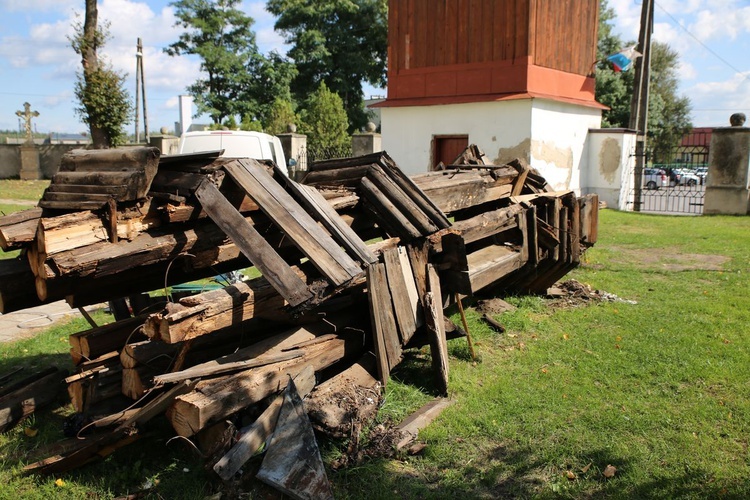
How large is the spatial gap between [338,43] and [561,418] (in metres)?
38.7

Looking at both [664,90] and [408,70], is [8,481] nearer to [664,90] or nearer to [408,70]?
[408,70]

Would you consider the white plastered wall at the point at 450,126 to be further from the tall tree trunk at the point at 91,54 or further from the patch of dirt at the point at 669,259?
the tall tree trunk at the point at 91,54

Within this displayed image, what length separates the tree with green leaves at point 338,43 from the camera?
3928 cm

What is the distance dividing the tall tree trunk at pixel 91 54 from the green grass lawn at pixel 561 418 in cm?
1731

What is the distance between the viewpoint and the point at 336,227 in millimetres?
4672

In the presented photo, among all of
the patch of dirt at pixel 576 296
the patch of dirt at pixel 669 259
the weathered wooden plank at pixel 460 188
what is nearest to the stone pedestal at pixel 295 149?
the patch of dirt at pixel 669 259

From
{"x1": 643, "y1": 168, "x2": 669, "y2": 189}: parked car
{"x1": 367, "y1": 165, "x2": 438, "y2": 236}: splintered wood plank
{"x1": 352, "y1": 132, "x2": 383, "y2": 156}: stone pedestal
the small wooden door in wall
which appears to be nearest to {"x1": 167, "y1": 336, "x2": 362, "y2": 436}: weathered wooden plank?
{"x1": 367, "y1": 165, "x2": 438, "y2": 236}: splintered wood plank

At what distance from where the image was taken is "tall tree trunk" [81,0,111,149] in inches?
808

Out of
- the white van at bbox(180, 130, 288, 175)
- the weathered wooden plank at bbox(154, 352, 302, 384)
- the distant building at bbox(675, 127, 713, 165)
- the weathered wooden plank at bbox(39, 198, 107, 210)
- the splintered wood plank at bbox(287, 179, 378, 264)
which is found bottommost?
the weathered wooden plank at bbox(154, 352, 302, 384)

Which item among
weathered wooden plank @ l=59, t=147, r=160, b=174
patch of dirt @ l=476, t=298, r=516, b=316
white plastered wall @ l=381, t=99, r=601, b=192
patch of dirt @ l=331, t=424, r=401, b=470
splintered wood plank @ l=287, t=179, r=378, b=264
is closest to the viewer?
patch of dirt @ l=331, t=424, r=401, b=470

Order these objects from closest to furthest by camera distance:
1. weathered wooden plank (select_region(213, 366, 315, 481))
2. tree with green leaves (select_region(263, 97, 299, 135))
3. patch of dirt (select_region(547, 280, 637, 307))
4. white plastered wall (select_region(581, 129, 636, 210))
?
weathered wooden plank (select_region(213, 366, 315, 481)) → patch of dirt (select_region(547, 280, 637, 307)) → white plastered wall (select_region(581, 129, 636, 210)) → tree with green leaves (select_region(263, 97, 299, 135))

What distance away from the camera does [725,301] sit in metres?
7.46

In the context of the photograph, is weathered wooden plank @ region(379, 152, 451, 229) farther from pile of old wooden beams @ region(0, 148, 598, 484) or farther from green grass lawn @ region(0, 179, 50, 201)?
green grass lawn @ region(0, 179, 50, 201)

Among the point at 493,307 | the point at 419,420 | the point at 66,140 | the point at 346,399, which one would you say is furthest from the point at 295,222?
the point at 66,140
